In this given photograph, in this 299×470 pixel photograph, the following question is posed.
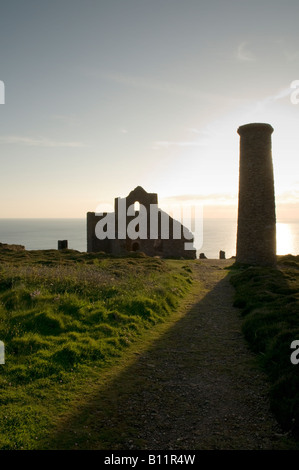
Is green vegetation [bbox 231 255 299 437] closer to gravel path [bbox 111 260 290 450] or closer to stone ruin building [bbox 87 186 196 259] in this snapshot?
gravel path [bbox 111 260 290 450]

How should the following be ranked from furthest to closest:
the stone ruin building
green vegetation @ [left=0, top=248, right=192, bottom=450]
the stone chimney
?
the stone ruin building
the stone chimney
green vegetation @ [left=0, top=248, right=192, bottom=450]

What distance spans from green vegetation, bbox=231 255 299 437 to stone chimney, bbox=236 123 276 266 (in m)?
9.09

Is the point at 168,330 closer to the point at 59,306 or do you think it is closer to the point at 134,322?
the point at 134,322

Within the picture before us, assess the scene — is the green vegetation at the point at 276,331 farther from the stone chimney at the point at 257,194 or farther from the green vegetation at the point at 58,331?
the stone chimney at the point at 257,194

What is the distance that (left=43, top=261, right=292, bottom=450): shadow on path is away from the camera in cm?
482

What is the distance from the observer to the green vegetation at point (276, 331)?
544cm

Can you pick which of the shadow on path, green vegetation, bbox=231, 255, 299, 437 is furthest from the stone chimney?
the shadow on path

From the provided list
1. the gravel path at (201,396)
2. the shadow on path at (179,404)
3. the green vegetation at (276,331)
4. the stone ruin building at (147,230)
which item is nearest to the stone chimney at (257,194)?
the green vegetation at (276,331)

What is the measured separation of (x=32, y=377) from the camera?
251 inches

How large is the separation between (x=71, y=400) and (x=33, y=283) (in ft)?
23.9

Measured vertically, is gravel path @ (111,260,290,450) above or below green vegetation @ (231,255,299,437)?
below

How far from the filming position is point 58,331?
8.53m

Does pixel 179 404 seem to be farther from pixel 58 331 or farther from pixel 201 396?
pixel 58 331
